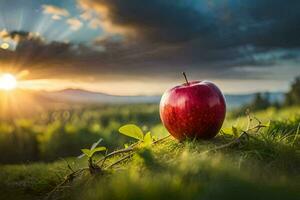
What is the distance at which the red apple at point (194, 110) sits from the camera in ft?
11.0

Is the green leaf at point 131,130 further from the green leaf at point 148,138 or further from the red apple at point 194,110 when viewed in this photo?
the red apple at point 194,110

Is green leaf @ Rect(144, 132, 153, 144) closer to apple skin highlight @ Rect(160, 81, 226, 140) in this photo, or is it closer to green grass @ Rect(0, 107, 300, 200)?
green grass @ Rect(0, 107, 300, 200)

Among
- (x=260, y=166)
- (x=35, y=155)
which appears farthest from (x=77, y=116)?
(x=260, y=166)

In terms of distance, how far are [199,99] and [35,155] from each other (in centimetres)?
450

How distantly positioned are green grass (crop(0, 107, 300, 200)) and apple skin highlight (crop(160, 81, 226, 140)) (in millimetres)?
100

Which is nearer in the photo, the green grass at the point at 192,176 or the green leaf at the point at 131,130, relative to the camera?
the green grass at the point at 192,176

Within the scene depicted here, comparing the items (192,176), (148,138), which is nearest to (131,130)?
(148,138)

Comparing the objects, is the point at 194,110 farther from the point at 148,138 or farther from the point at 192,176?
the point at 192,176

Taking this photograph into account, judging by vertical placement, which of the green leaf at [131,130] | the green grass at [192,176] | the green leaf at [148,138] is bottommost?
the green grass at [192,176]

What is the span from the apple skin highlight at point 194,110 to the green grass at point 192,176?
0.33 ft

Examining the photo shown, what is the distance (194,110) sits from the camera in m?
3.34

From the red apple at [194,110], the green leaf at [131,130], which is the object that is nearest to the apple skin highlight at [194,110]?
the red apple at [194,110]

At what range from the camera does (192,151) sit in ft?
10.1

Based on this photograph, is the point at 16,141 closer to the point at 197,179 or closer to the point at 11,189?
the point at 11,189
